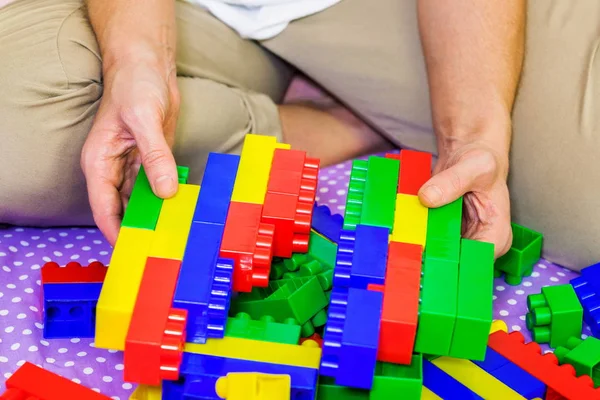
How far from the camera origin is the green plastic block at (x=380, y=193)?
87 cm

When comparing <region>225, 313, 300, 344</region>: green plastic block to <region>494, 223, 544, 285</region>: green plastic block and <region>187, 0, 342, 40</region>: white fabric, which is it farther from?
<region>187, 0, 342, 40</region>: white fabric

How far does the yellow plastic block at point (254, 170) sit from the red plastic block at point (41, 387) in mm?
273

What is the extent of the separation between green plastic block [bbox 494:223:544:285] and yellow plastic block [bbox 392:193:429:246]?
0.78 ft

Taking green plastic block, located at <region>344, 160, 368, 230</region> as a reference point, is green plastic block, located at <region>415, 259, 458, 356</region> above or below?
below

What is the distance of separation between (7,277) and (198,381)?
0.42m

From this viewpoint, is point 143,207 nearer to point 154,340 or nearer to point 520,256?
point 154,340

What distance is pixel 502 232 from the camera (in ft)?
3.19

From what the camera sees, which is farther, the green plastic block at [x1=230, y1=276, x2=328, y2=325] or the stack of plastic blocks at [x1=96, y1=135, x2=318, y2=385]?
the green plastic block at [x1=230, y1=276, x2=328, y2=325]

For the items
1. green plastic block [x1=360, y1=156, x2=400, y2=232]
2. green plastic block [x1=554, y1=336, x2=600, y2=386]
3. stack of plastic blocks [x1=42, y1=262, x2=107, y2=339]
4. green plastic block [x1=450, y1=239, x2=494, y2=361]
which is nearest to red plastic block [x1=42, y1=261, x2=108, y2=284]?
stack of plastic blocks [x1=42, y1=262, x2=107, y2=339]

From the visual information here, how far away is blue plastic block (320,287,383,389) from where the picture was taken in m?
0.73

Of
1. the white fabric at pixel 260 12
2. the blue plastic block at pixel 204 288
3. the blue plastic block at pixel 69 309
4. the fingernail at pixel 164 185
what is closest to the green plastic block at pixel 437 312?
the blue plastic block at pixel 204 288

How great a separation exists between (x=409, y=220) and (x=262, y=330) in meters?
0.21

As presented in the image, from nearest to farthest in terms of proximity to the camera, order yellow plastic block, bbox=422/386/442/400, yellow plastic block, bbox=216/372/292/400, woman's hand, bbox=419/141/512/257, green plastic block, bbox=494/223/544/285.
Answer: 1. yellow plastic block, bbox=216/372/292/400
2. yellow plastic block, bbox=422/386/442/400
3. woman's hand, bbox=419/141/512/257
4. green plastic block, bbox=494/223/544/285

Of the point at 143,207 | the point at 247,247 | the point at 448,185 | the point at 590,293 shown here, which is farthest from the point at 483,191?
the point at 143,207
